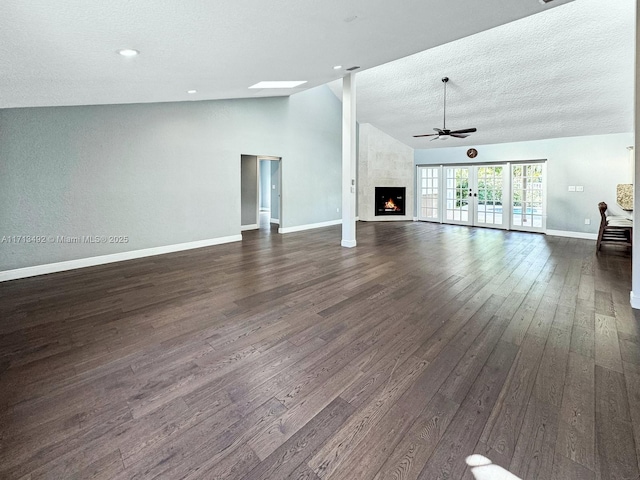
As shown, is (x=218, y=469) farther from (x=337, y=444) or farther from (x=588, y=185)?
(x=588, y=185)

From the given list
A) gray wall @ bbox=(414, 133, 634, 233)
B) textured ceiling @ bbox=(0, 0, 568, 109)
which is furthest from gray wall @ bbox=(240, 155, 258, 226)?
gray wall @ bbox=(414, 133, 634, 233)

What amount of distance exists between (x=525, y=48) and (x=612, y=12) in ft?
3.75

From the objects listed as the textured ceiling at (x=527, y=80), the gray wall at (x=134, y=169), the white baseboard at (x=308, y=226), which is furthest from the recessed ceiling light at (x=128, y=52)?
the white baseboard at (x=308, y=226)

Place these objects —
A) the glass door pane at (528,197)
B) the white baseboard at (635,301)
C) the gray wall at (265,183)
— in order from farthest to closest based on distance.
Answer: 1. the gray wall at (265,183)
2. the glass door pane at (528,197)
3. the white baseboard at (635,301)

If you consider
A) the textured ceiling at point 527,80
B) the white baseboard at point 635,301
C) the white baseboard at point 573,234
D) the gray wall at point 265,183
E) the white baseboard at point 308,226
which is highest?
the textured ceiling at point 527,80

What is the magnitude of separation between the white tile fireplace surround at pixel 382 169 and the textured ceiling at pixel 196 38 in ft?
20.3

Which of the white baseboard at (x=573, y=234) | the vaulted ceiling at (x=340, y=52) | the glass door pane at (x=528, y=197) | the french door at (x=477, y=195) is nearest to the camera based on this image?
the vaulted ceiling at (x=340, y=52)

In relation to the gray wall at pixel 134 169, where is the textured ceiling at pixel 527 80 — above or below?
above

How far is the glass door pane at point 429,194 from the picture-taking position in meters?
10.4

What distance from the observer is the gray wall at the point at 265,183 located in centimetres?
1204

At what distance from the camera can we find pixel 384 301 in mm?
3438

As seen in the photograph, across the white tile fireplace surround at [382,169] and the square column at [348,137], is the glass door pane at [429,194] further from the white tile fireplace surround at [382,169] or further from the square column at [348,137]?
the square column at [348,137]

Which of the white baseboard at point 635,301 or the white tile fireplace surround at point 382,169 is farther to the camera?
the white tile fireplace surround at point 382,169

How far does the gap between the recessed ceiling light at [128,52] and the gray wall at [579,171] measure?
29.5 feet
